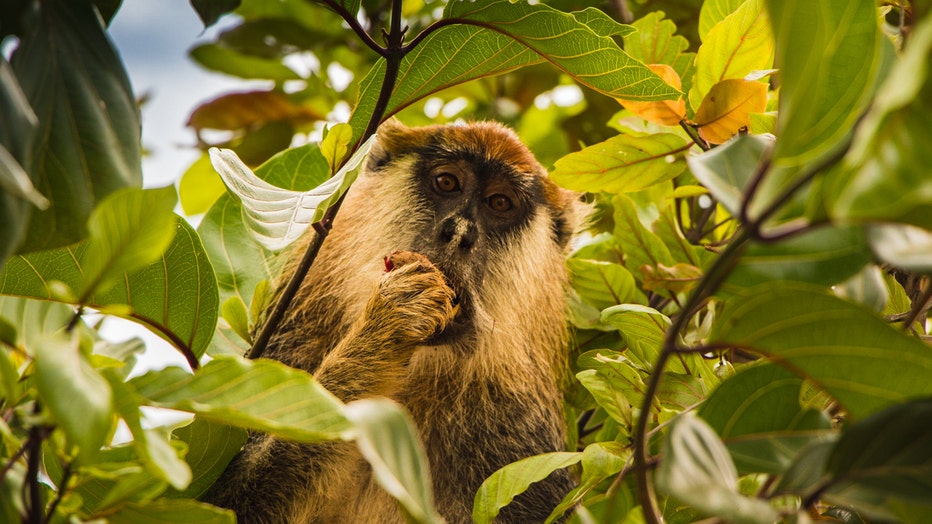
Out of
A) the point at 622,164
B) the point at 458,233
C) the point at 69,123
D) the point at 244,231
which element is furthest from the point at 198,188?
the point at 69,123

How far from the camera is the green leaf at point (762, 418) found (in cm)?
132

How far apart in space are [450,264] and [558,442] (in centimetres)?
93

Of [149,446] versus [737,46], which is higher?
[737,46]

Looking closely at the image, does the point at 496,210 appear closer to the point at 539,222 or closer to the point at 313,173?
the point at 539,222

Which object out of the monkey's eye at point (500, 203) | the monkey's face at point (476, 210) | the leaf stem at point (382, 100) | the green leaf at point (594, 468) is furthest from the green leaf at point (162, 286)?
the monkey's eye at point (500, 203)

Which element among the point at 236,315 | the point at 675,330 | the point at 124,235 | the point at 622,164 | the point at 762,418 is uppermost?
the point at 622,164

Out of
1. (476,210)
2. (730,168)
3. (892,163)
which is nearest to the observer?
A: (892,163)

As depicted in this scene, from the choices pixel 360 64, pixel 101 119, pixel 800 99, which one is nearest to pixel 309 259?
pixel 101 119

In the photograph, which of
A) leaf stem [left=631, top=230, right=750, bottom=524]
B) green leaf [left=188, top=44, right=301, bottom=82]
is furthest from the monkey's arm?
green leaf [left=188, top=44, right=301, bottom=82]

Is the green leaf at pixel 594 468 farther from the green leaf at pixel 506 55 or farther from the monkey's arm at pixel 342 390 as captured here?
the monkey's arm at pixel 342 390

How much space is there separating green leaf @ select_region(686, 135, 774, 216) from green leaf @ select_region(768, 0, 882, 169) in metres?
0.09

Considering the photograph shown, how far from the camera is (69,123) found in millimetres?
1447

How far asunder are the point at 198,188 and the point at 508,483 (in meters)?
3.05

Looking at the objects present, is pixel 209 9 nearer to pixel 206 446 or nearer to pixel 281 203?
pixel 281 203
